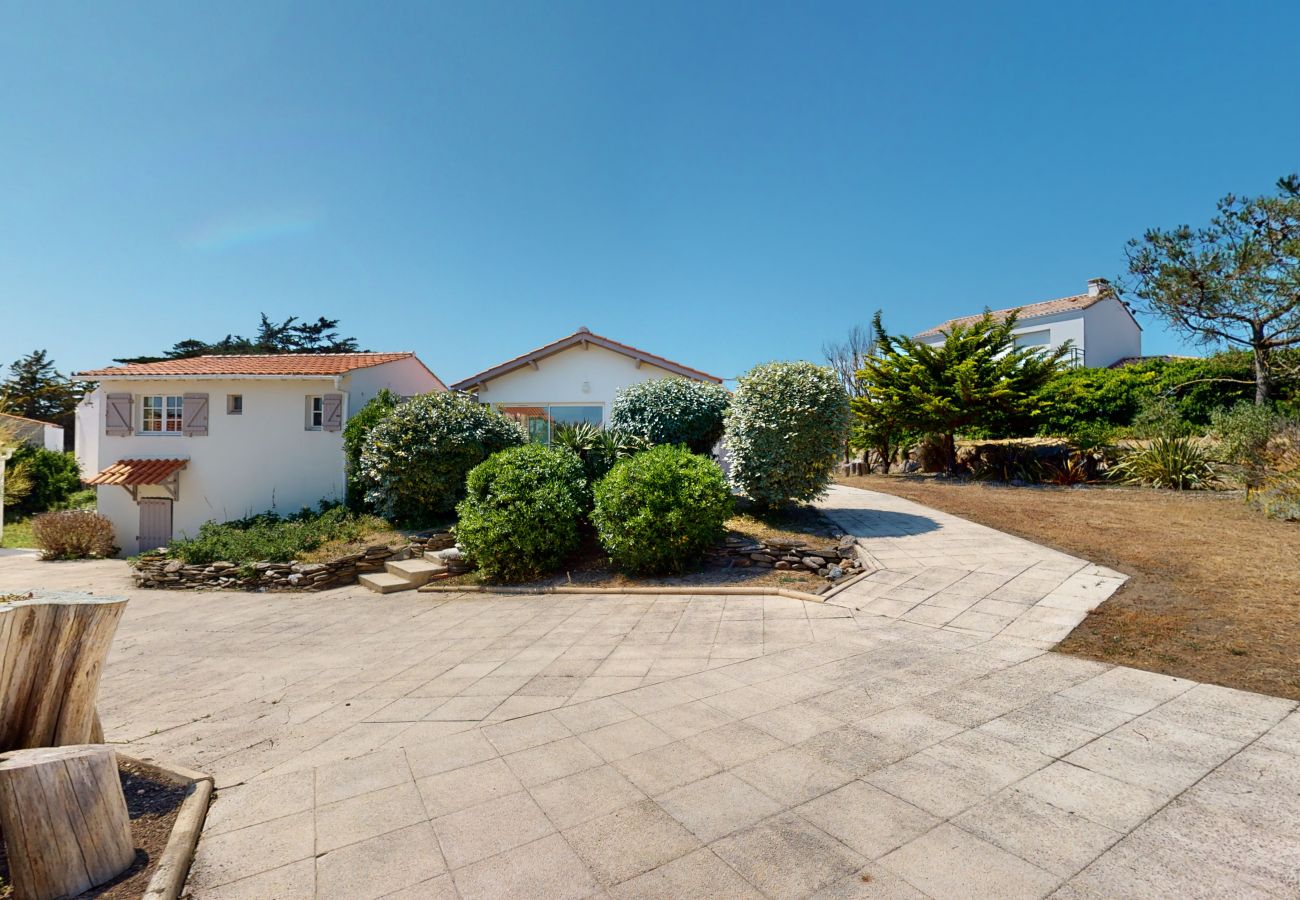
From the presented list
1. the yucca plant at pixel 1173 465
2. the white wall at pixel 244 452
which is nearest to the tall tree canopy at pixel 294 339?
the white wall at pixel 244 452

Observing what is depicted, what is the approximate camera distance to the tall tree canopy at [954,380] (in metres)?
15.0

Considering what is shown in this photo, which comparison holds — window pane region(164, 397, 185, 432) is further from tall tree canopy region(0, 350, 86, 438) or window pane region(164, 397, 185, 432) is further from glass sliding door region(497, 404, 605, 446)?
tall tree canopy region(0, 350, 86, 438)

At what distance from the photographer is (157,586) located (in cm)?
948

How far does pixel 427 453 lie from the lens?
1037 cm

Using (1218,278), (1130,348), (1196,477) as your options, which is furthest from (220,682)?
(1130,348)

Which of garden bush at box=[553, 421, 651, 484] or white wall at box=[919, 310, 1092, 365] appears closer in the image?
garden bush at box=[553, 421, 651, 484]

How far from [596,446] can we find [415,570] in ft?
11.5

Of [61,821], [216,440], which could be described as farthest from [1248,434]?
[216,440]

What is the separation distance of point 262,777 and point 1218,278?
22399 mm

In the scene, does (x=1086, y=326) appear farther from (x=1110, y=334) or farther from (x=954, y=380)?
(x=954, y=380)

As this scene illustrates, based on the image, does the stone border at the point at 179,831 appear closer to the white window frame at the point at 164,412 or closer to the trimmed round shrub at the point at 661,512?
the trimmed round shrub at the point at 661,512

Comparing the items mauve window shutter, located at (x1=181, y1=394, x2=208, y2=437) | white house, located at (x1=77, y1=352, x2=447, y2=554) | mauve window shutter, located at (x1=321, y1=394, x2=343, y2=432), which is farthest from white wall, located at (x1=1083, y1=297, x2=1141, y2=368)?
mauve window shutter, located at (x1=181, y1=394, x2=208, y2=437)

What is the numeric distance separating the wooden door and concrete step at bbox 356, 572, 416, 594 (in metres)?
9.00

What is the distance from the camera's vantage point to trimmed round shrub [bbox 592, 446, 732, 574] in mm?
7242
